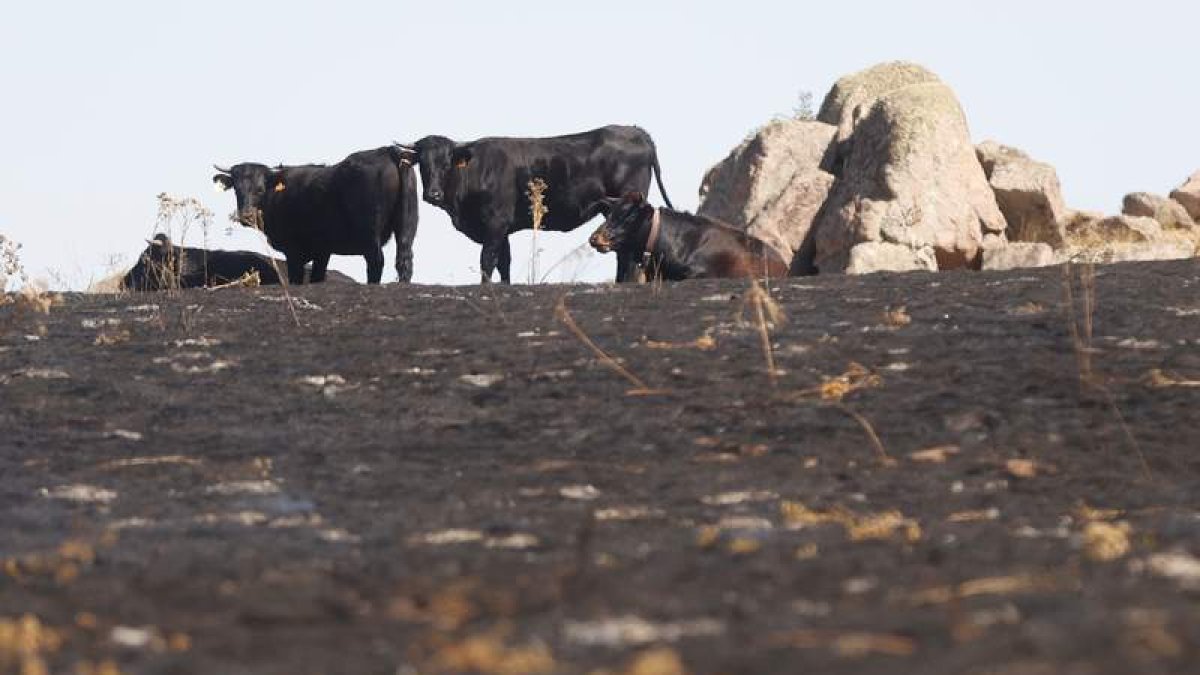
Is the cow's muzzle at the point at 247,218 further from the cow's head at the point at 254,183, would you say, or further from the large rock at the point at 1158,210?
the large rock at the point at 1158,210

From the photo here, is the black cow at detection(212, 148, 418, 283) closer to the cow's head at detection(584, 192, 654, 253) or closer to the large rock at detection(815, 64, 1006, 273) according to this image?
the cow's head at detection(584, 192, 654, 253)

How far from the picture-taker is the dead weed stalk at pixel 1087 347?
5492 millimetres

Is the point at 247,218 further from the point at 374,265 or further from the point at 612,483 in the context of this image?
the point at 612,483

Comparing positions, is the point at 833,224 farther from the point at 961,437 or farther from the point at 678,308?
the point at 961,437

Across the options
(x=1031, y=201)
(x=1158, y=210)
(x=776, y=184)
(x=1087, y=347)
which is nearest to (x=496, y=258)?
(x=776, y=184)

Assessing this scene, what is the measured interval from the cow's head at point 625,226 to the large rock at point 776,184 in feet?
16.1

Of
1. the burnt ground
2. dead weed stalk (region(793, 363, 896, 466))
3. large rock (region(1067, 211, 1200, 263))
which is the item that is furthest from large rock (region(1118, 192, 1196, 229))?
dead weed stalk (region(793, 363, 896, 466))

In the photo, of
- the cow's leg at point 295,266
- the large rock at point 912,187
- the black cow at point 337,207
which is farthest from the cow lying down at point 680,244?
the large rock at point 912,187

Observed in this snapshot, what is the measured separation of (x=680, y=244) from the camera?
16.5 meters

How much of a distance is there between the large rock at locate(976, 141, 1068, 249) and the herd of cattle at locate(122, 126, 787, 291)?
3.94m

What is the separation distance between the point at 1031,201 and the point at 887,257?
3.21 meters

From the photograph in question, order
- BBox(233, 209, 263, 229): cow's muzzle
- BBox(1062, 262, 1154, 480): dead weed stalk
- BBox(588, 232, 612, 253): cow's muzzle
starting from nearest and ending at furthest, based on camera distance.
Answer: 1. BBox(1062, 262, 1154, 480): dead weed stalk
2. BBox(233, 209, 263, 229): cow's muzzle
3. BBox(588, 232, 612, 253): cow's muzzle

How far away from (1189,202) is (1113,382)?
20400mm

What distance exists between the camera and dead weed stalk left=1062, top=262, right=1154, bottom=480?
18.0 feet
